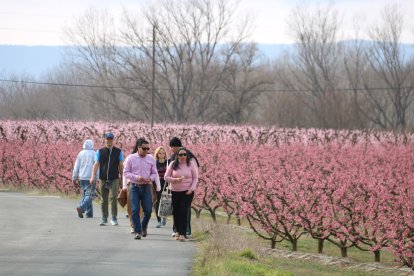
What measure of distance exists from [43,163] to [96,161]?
1586 cm

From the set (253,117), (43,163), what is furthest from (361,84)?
(43,163)

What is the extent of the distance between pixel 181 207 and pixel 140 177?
2.83 feet

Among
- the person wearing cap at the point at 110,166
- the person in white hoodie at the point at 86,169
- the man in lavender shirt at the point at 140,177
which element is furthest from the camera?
the person in white hoodie at the point at 86,169

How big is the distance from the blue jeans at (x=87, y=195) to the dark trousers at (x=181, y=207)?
4.16 meters

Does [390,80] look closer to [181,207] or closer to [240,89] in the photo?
[240,89]

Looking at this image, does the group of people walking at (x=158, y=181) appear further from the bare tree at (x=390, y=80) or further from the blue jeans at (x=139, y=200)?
the bare tree at (x=390, y=80)

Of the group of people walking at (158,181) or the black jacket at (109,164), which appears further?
the black jacket at (109,164)

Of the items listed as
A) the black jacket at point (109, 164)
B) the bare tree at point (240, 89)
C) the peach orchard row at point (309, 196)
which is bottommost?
the peach orchard row at point (309, 196)

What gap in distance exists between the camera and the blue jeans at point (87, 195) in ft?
67.6

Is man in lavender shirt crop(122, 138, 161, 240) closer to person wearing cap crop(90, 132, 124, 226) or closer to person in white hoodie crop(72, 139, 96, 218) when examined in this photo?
person wearing cap crop(90, 132, 124, 226)

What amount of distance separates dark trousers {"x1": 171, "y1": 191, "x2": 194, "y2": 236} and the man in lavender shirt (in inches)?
17.7

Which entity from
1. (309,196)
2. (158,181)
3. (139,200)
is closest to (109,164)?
(139,200)

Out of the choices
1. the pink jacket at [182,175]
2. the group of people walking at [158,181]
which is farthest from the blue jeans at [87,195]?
the pink jacket at [182,175]

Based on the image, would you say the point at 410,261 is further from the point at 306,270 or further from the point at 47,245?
the point at 47,245
